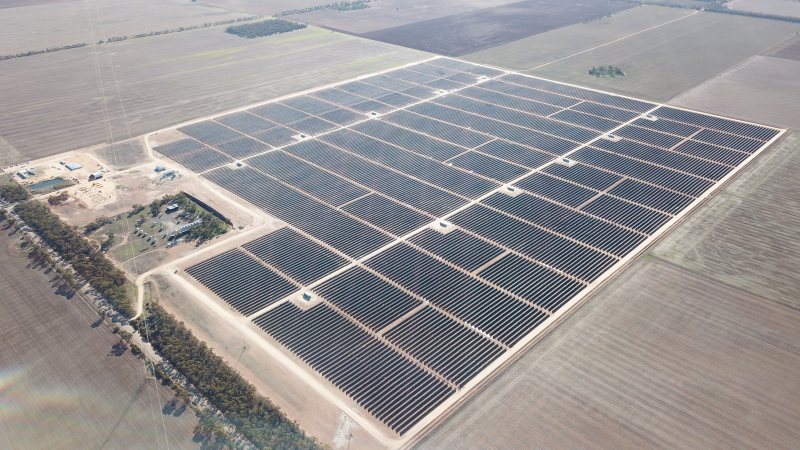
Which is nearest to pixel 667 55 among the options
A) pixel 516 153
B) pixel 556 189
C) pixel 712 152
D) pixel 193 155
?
pixel 712 152

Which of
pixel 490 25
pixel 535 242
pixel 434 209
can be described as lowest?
pixel 535 242

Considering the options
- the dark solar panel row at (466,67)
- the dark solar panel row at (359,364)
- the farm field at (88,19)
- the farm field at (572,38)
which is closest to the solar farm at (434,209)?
the dark solar panel row at (359,364)

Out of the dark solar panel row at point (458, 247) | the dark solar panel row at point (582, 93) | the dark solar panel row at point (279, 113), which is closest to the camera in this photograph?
the dark solar panel row at point (458, 247)

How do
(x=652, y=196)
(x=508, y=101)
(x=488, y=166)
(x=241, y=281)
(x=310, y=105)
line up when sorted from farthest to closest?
(x=508, y=101) → (x=310, y=105) → (x=488, y=166) → (x=652, y=196) → (x=241, y=281)

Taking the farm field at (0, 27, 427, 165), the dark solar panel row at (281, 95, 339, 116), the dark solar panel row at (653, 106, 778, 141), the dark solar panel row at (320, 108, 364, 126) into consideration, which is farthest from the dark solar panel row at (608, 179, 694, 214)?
the farm field at (0, 27, 427, 165)

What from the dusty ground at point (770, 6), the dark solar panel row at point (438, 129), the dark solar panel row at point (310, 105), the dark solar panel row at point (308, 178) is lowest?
the dark solar panel row at point (308, 178)

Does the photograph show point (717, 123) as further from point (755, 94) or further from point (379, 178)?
point (379, 178)

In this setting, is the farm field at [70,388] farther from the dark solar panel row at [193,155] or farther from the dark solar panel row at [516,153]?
the dark solar panel row at [516,153]
